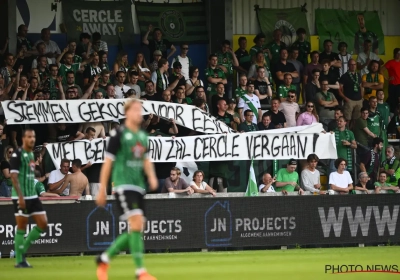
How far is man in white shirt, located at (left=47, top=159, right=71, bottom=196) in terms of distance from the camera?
19297 millimetres

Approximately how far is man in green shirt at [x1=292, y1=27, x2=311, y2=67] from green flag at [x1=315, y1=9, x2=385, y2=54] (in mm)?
1869

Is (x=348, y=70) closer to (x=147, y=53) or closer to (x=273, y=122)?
(x=273, y=122)

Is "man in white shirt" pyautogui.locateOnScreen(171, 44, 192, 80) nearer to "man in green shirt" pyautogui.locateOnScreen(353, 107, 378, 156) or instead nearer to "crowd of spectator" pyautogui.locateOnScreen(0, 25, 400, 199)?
"crowd of spectator" pyautogui.locateOnScreen(0, 25, 400, 199)

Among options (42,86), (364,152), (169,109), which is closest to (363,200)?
(364,152)

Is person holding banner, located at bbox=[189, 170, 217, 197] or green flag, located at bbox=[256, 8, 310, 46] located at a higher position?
green flag, located at bbox=[256, 8, 310, 46]

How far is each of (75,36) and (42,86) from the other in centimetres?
420

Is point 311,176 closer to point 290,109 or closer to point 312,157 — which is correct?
point 312,157

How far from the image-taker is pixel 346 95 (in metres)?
24.2

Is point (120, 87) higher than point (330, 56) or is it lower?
lower

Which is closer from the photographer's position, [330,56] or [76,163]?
[76,163]

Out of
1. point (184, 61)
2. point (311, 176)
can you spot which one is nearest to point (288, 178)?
point (311, 176)

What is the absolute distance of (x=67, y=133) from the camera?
20688mm

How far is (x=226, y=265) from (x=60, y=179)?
5.07 meters

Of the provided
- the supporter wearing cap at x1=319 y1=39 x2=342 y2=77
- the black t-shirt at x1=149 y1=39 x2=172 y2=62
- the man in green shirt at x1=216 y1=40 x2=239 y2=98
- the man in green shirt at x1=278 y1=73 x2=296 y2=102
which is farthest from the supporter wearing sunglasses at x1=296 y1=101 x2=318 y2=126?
the black t-shirt at x1=149 y1=39 x2=172 y2=62
